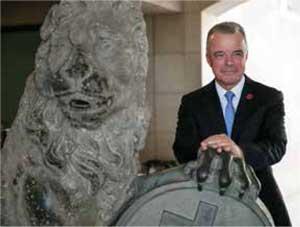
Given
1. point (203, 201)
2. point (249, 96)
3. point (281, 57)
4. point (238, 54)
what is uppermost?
point (238, 54)

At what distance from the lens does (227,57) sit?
161 cm

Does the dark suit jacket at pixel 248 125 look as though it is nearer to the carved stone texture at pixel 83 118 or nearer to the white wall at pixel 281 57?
the carved stone texture at pixel 83 118

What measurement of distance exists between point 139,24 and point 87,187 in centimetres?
30

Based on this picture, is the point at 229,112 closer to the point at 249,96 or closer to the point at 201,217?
the point at 249,96

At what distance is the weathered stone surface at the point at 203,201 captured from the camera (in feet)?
3.58

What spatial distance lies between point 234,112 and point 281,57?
4.95m

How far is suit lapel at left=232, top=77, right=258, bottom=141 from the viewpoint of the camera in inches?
63.4

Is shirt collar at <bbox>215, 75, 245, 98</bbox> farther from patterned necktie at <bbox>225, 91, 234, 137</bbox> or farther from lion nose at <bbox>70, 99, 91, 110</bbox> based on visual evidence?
lion nose at <bbox>70, 99, 91, 110</bbox>

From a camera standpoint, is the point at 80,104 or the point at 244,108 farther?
the point at 244,108

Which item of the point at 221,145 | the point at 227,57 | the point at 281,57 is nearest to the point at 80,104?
the point at 221,145

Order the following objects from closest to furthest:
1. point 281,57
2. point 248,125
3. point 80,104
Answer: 1. point 80,104
2. point 248,125
3. point 281,57

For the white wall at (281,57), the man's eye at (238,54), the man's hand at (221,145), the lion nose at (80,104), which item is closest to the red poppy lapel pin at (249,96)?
the man's eye at (238,54)

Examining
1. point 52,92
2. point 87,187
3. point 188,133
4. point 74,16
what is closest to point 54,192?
point 87,187

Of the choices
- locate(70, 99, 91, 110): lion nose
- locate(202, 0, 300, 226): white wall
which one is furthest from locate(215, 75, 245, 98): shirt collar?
locate(202, 0, 300, 226): white wall
